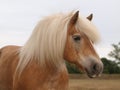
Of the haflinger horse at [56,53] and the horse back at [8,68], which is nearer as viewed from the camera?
the haflinger horse at [56,53]

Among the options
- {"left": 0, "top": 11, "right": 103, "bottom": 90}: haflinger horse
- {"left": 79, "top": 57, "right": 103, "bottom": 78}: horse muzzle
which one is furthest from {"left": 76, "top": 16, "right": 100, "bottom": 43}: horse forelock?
{"left": 79, "top": 57, "right": 103, "bottom": 78}: horse muzzle

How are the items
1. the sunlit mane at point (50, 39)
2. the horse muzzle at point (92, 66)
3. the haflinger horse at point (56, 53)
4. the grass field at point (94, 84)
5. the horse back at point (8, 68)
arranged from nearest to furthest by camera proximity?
the horse muzzle at point (92, 66) → the haflinger horse at point (56, 53) → the sunlit mane at point (50, 39) → the horse back at point (8, 68) → the grass field at point (94, 84)


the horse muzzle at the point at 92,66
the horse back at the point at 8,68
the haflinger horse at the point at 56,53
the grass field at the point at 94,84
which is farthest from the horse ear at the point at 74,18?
the grass field at the point at 94,84

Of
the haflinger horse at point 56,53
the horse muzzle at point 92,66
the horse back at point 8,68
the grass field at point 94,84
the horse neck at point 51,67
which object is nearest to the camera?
the horse muzzle at point 92,66

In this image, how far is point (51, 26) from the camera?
6.21 m

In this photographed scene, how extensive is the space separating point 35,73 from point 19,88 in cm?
43

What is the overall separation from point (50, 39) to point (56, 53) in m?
0.25

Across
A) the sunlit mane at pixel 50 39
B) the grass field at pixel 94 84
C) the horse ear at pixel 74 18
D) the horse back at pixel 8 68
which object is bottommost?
the grass field at pixel 94 84

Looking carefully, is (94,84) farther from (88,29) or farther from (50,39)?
(88,29)

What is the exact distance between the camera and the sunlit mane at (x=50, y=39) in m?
6.02

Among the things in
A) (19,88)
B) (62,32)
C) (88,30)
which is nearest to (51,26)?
(62,32)

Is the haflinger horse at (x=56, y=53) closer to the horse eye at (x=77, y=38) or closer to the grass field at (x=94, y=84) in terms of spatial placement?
the horse eye at (x=77, y=38)

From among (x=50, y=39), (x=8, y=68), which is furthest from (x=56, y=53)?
(x=8, y=68)

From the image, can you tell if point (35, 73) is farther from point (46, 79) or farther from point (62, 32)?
point (62, 32)
